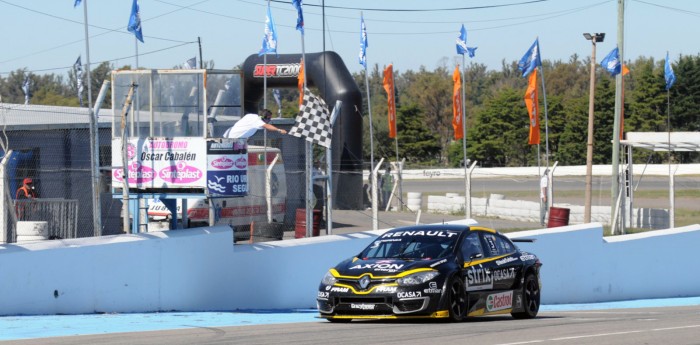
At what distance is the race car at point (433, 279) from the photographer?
39.9ft

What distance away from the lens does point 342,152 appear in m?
31.0

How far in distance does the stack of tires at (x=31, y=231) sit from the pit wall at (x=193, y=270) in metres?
0.82

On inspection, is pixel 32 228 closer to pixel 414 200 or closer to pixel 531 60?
pixel 414 200

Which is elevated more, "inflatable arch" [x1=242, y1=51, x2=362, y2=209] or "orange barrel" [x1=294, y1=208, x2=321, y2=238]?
"inflatable arch" [x1=242, y1=51, x2=362, y2=209]

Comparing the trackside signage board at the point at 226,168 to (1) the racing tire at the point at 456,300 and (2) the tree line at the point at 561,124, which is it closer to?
(1) the racing tire at the point at 456,300

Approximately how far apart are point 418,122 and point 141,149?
2096 inches

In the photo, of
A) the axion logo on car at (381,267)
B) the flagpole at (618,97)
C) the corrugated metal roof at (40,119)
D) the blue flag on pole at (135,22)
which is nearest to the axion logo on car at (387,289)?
the axion logo on car at (381,267)

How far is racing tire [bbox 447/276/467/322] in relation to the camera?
40.7 feet

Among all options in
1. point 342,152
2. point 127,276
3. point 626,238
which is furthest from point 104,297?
point 342,152

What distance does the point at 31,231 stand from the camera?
13797mm

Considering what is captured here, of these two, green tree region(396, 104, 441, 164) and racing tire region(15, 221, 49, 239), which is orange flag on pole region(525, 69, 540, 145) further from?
green tree region(396, 104, 441, 164)

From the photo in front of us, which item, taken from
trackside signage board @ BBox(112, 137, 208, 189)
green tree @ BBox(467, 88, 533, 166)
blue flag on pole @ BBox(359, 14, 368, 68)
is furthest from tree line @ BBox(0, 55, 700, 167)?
trackside signage board @ BBox(112, 137, 208, 189)

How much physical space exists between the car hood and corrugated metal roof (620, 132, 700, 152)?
1706 centimetres

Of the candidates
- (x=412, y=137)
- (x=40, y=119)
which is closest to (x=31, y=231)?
(x=40, y=119)
